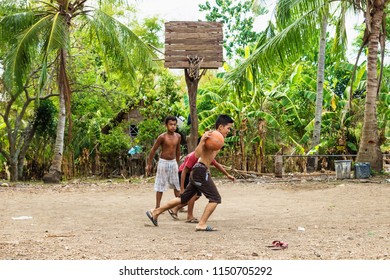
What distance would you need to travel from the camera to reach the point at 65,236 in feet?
24.7

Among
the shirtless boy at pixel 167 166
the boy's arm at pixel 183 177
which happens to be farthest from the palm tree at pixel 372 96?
the boy's arm at pixel 183 177

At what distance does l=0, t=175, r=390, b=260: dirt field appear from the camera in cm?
623

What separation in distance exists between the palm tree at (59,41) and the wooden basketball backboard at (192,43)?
96.3 inches

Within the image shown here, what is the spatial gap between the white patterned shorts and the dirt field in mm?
477

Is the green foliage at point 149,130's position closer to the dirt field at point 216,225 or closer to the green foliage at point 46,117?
the green foliage at point 46,117

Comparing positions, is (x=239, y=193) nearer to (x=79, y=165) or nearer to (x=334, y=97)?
(x=334, y=97)

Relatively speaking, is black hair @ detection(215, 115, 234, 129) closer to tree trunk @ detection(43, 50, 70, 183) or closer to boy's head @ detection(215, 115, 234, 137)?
boy's head @ detection(215, 115, 234, 137)

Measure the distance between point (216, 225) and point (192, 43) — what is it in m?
8.33

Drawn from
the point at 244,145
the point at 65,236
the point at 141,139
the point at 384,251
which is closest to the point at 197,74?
the point at 244,145

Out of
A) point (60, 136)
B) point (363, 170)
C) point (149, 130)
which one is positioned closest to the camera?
point (363, 170)

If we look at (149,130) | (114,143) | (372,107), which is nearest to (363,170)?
(372,107)

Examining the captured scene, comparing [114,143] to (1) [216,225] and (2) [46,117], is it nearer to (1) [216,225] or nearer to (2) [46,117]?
(2) [46,117]

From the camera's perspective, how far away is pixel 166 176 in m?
9.33

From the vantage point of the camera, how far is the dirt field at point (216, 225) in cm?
623
